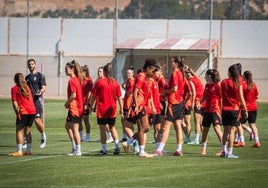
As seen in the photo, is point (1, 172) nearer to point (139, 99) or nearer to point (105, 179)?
point (105, 179)

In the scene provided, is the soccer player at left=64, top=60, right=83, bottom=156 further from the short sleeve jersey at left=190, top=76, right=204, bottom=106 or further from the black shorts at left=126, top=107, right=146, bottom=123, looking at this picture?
the short sleeve jersey at left=190, top=76, right=204, bottom=106

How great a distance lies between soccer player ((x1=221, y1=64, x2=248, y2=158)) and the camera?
21.5 m

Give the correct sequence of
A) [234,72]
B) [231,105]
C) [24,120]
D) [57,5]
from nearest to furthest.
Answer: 1. [234,72]
2. [231,105]
3. [24,120]
4. [57,5]

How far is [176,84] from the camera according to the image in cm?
2169

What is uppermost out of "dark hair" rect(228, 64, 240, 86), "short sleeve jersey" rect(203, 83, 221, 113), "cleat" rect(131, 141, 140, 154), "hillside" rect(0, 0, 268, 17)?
"hillside" rect(0, 0, 268, 17)

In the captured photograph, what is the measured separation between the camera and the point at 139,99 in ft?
70.7

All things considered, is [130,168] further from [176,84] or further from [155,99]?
[155,99]

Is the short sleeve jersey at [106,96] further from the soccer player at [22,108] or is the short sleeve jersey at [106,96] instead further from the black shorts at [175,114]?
the soccer player at [22,108]

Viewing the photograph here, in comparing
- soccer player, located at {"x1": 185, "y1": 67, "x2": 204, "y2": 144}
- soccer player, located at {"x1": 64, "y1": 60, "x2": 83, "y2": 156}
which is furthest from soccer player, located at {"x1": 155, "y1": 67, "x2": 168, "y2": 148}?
soccer player, located at {"x1": 64, "y1": 60, "x2": 83, "y2": 156}

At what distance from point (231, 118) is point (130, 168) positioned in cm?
359

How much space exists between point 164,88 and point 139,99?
120cm

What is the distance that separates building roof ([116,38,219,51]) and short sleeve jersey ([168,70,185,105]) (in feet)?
117

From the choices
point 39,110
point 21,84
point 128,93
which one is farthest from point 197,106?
point 21,84

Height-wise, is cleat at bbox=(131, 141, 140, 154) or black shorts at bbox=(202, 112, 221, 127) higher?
black shorts at bbox=(202, 112, 221, 127)
